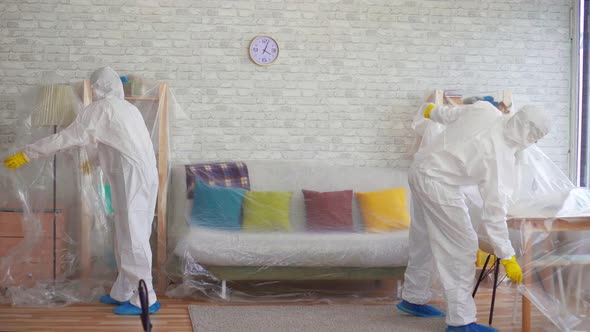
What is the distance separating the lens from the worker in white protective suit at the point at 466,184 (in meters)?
3.07

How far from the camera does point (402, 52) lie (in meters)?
4.89

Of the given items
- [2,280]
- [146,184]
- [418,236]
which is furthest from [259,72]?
[2,280]

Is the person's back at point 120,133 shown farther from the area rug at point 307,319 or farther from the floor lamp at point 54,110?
the area rug at point 307,319

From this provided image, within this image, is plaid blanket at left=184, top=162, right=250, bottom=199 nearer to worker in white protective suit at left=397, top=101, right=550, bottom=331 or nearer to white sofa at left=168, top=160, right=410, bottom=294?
white sofa at left=168, top=160, right=410, bottom=294

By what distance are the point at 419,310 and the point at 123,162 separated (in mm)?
1749

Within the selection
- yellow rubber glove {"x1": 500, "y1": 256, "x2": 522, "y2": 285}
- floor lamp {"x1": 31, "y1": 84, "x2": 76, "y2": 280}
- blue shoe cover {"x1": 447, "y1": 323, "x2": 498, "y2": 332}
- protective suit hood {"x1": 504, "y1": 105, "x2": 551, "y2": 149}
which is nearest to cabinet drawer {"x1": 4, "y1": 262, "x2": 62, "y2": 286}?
floor lamp {"x1": 31, "y1": 84, "x2": 76, "y2": 280}

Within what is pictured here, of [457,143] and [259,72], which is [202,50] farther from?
[457,143]

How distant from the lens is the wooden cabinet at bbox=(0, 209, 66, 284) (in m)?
3.83

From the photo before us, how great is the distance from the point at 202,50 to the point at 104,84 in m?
1.09

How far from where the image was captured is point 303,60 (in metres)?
4.78

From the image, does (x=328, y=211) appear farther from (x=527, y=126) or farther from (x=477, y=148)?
(x=527, y=126)

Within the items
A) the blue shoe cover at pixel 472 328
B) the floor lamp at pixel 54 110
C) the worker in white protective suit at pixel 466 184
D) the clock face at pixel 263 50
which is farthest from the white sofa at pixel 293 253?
the clock face at pixel 263 50

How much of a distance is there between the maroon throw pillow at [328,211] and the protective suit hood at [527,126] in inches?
52.6

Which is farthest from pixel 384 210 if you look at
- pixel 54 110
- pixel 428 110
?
pixel 54 110
